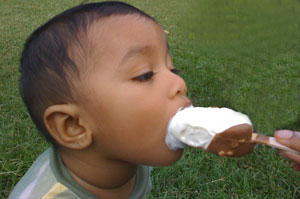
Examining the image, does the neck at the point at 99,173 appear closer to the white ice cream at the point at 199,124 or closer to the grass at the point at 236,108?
the white ice cream at the point at 199,124

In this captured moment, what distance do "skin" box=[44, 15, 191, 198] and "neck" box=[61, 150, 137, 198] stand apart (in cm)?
9

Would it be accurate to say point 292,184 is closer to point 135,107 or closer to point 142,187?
point 142,187

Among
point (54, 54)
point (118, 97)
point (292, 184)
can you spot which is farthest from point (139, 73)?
point (292, 184)

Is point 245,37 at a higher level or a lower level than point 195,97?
higher

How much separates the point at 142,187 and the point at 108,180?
322mm

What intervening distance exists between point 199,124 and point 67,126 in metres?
0.52

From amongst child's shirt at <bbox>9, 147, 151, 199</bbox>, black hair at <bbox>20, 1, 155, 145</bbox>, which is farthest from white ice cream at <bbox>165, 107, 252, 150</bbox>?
child's shirt at <bbox>9, 147, 151, 199</bbox>

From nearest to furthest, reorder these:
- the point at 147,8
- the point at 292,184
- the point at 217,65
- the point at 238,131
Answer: the point at 238,131, the point at 292,184, the point at 217,65, the point at 147,8

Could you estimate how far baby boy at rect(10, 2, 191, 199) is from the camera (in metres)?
1.22

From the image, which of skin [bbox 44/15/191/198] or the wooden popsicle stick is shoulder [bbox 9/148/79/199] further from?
the wooden popsicle stick

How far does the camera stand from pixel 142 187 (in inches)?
69.2

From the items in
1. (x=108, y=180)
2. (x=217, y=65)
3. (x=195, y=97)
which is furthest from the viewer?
(x=217, y=65)

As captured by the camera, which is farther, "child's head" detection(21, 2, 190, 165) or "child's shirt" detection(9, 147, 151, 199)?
"child's shirt" detection(9, 147, 151, 199)

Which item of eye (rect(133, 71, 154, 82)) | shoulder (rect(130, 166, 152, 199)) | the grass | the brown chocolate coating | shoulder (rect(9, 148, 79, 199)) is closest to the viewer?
the brown chocolate coating
